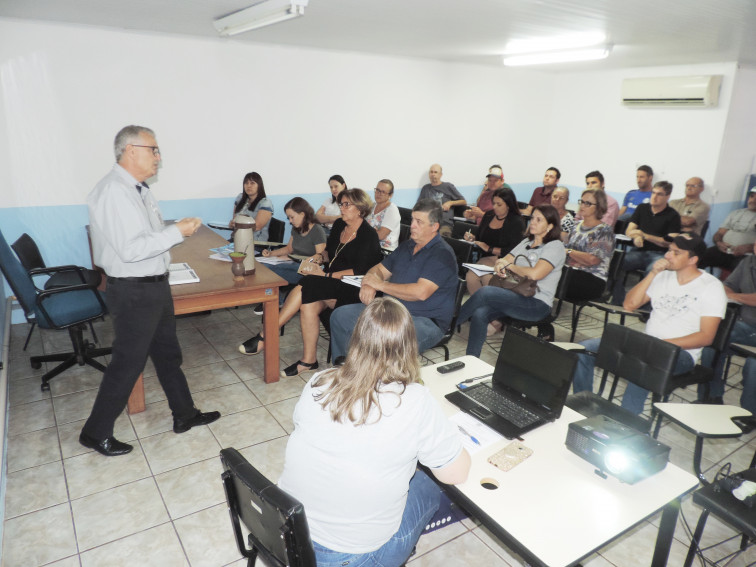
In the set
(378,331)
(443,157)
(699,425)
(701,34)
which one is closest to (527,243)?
(699,425)

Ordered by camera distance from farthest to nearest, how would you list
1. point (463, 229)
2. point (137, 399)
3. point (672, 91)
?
point (672, 91) → point (463, 229) → point (137, 399)

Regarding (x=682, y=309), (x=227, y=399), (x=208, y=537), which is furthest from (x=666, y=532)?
(x=227, y=399)

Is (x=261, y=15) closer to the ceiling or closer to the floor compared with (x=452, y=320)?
closer to the ceiling

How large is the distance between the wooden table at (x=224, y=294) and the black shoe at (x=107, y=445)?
1.33ft

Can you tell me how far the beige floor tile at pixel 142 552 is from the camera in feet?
7.20

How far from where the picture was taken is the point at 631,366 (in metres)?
2.73

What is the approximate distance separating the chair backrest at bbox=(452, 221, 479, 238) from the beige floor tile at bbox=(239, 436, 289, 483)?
3250mm

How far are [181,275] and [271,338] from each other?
74 centimetres

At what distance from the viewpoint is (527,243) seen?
4.16 metres

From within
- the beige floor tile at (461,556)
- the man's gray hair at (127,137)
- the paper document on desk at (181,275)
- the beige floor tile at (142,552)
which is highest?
the man's gray hair at (127,137)

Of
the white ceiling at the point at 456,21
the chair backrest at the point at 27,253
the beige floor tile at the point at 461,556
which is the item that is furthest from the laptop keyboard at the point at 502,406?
the chair backrest at the point at 27,253

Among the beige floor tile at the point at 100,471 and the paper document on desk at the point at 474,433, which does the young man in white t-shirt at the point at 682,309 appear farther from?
the beige floor tile at the point at 100,471

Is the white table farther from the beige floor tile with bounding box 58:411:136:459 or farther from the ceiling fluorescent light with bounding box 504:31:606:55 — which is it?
the ceiling fluorescent light with bounding box 504:31:606:55

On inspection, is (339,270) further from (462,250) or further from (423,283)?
(462,250)
